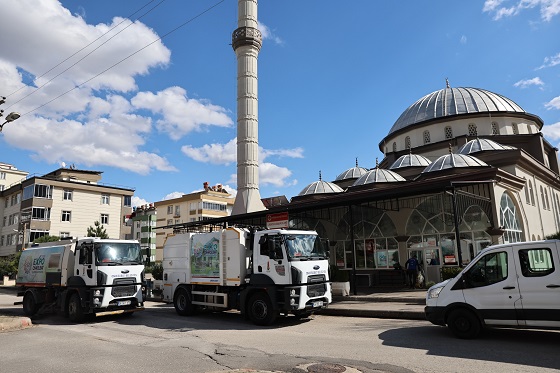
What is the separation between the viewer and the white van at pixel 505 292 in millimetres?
7379

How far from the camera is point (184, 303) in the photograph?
45.7 feet

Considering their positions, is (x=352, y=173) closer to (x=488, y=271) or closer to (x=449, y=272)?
(x=449, y=272)

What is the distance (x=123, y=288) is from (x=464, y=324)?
10.1 metres

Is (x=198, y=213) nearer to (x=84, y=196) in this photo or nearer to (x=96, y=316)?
(x=84, y=196)

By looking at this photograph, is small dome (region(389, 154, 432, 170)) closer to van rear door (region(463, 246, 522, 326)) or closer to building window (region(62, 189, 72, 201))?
van rear door (region(463, 246, 522, 326))

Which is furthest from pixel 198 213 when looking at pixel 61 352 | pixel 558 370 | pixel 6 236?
pixel 558 370

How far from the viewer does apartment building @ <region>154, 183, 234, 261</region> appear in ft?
204

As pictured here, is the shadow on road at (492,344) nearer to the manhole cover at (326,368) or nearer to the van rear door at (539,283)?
the van rear door at (539,283)

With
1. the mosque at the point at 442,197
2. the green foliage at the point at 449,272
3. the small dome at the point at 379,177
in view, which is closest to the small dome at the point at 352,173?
the mosque at the point at 442,197

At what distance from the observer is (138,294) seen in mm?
13375

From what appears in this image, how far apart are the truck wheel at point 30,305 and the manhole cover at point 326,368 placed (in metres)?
12.4

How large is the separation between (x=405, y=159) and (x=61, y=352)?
1135 inches

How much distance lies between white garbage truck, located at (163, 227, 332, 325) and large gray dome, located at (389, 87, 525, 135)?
3056 cm

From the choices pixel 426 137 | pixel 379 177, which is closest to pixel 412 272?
pixel 379 177
